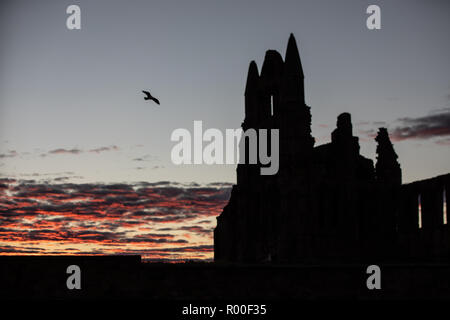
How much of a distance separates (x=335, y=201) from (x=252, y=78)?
35.1 ft

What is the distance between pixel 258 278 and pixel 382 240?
17.0m

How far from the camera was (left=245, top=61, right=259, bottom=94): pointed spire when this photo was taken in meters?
44.8

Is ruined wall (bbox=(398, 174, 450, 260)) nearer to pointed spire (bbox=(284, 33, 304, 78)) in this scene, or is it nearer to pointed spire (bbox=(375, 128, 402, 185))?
pointed spire (bbox=(375, 128, 402, 185))

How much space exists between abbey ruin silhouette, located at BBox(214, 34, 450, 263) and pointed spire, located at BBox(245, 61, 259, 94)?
199 centimetres

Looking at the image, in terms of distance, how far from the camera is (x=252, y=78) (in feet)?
148

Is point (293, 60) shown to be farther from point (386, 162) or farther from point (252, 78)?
point (386, 162)

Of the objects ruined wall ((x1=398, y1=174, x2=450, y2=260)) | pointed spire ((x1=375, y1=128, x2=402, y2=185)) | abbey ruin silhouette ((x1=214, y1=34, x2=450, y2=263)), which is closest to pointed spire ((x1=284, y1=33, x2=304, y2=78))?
abbey ruin silhouette ((x1=214, y1=34, x2=450, y2=263))

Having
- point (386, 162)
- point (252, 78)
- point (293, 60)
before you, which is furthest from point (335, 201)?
point (252, 78)

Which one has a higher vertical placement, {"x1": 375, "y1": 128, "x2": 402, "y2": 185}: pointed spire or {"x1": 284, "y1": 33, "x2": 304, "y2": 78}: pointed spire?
{"x1": 284, "y1": 33, "x2": 304, "y2": 78}: pointed spire

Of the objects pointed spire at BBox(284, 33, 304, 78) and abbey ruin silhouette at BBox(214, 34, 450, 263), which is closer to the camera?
abbey ruin silhouette at BBox(214, 34, 450, 263)

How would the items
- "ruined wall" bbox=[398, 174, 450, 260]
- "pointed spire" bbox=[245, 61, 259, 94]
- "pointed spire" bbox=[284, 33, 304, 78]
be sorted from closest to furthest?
"ruined wall" bbox=[398, 174, 450, 260] < "pointed spire" bbox=[284, 33, 304, 78] < "pointed spire" bbox=[245, 61, 259, 94]
